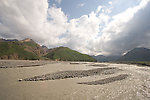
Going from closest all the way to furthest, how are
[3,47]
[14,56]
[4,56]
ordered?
[4,56]
[14,56]
[3,47]

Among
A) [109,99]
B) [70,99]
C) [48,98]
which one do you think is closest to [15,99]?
[48,98]

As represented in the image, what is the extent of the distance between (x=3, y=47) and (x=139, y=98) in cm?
26213

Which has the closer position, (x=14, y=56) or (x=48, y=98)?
(x=48, y=98)

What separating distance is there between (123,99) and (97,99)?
2.86 metres

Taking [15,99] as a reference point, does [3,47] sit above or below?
above

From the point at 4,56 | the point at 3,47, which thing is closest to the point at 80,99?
the point at 4,56

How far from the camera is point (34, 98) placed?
8.38 metres

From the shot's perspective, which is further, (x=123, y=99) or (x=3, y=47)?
(x=3, y=47)

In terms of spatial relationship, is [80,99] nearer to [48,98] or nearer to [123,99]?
[48,98]

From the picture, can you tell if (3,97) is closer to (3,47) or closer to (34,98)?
(34,98)

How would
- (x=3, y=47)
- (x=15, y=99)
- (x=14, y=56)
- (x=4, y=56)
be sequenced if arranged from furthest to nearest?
(x=3, y=47) → (x=14, y=56) → (x=4, y=56) → (x=15, y=99)

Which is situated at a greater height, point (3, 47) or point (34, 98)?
point (3, 47)

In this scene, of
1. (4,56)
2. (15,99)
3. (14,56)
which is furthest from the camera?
(14,56)

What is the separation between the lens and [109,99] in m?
8.40
